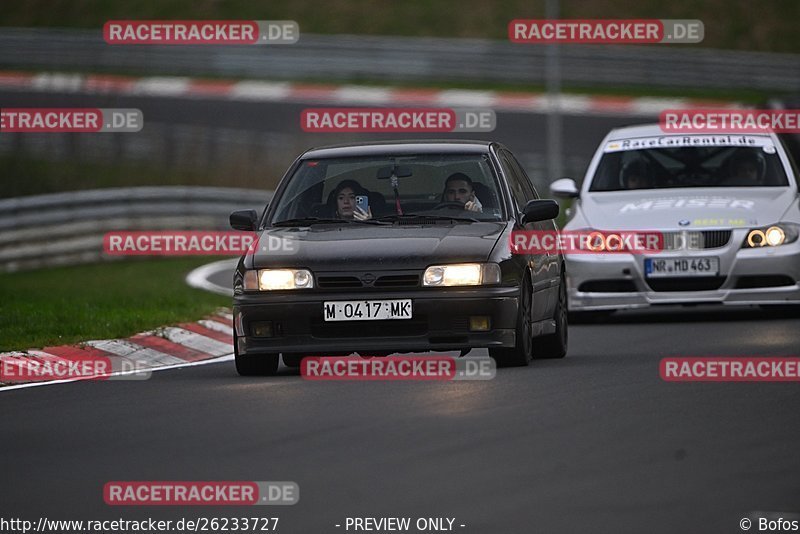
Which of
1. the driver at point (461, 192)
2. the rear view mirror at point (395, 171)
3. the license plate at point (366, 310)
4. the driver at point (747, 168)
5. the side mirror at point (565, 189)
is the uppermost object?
Answer: the rear view mirror at point (395, 171)

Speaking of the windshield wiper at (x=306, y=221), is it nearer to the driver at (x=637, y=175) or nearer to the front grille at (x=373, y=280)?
the front grille at (x=373, y=280)

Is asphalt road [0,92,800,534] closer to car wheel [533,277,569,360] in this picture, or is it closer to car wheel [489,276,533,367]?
car wheel [489,276,533,367]

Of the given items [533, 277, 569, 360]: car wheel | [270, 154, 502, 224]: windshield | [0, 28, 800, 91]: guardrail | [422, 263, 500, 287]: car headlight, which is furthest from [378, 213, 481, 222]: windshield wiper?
[0, 28, 800, 91]: guardrail

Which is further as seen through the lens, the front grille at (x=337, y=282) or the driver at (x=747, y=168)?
the driver at (x=747, y=168)

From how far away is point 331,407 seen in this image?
9.89 metres

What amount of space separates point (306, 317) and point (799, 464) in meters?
4.23

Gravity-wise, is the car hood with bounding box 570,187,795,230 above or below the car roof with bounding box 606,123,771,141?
below

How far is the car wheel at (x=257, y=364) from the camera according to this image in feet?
39.0

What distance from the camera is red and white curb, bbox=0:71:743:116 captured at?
42.2 metres

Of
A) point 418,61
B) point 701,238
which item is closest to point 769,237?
point 701,238

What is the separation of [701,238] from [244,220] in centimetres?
489

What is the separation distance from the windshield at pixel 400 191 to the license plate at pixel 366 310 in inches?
37.4

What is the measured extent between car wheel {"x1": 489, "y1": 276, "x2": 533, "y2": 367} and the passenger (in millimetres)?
1123

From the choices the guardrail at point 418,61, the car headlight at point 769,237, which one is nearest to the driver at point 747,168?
the car headlight at point 769,237
